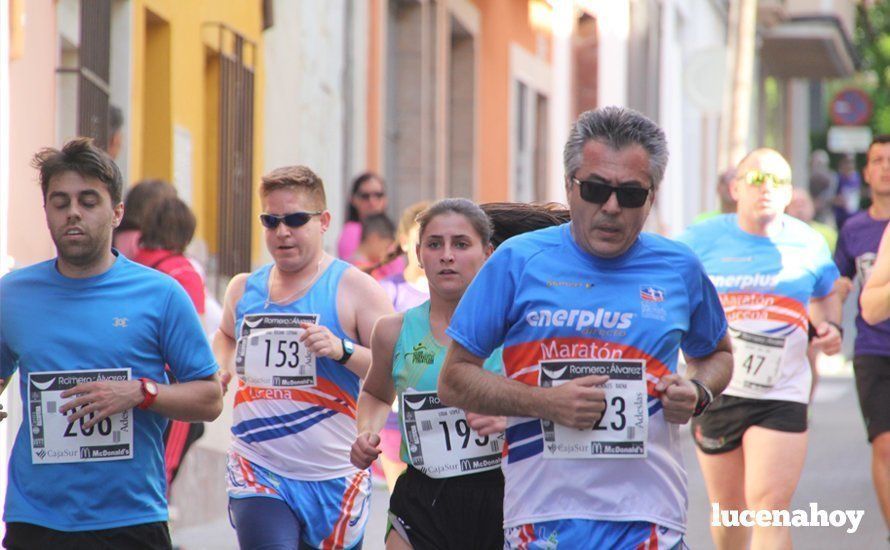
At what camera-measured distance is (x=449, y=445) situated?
5.74 metres

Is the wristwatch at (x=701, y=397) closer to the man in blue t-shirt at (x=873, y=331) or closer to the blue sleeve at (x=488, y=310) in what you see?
the blue sleeve at (x=488, y=310)

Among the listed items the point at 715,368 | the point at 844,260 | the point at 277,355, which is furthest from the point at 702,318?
the point at 844,260

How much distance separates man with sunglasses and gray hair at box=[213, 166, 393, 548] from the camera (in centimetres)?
650

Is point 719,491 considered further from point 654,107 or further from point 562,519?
point 654,107

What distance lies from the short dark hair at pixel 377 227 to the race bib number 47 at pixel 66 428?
23.8 feet

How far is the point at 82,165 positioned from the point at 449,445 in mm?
1456

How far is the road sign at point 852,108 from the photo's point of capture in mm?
33000

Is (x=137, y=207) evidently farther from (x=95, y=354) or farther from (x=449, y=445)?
(x=95, y=354)

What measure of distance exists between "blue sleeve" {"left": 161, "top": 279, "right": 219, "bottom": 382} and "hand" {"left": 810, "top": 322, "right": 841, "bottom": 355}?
4.04 metres

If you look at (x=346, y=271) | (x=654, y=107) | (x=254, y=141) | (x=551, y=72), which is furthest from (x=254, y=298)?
(x=654, y=107)

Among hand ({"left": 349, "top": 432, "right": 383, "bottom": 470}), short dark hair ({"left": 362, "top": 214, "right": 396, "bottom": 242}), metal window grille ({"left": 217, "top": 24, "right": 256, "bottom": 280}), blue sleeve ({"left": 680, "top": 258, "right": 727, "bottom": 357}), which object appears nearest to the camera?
blue sleeve ({"left": 680, "top": 258, "right": 727, "bottom": 357})

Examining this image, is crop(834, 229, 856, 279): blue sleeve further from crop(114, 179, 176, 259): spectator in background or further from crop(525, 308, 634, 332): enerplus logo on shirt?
crop(525, 308, 634, 332): enerplus logo on shirt

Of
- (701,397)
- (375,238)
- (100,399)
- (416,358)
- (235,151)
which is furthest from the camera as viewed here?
(235,151)

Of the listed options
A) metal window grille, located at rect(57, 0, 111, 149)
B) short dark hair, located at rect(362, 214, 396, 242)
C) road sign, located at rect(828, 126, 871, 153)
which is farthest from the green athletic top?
road sign, located at rect(828, 126, 871, 153)
